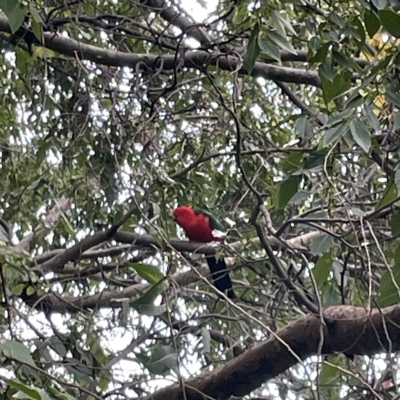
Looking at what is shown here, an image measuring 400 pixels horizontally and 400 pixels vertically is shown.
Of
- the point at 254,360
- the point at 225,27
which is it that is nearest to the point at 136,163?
the point at 225,27

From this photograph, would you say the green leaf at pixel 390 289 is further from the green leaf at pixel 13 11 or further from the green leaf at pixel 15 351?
the green leaf at pixel 13 11

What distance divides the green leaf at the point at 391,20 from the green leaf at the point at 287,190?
57 centimetres

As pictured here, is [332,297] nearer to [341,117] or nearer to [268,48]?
[268,48]

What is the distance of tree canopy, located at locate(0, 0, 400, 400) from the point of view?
2.30m

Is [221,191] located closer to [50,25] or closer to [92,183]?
[92,183]

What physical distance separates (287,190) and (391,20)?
614mm

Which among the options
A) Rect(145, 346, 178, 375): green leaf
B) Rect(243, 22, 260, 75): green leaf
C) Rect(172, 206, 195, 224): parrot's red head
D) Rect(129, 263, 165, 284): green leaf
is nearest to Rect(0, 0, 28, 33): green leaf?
Rect(243, 22, 260, 75): green leaf

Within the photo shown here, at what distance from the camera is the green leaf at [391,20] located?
A: 1.68 metres

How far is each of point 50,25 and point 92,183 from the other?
2.62ft

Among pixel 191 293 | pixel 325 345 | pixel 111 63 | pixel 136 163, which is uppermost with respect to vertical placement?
pixel 111 63

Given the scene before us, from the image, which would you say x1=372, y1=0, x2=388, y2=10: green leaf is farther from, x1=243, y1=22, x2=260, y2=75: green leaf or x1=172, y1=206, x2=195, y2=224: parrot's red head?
x1=172, y1=206, x2=195, y2=224: parrot's red head

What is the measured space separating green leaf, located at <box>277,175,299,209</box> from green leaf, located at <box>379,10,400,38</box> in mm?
572

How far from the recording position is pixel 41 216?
429 cm

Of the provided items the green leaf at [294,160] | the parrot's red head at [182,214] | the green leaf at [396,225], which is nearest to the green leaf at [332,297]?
the green leaf at [294,160]
